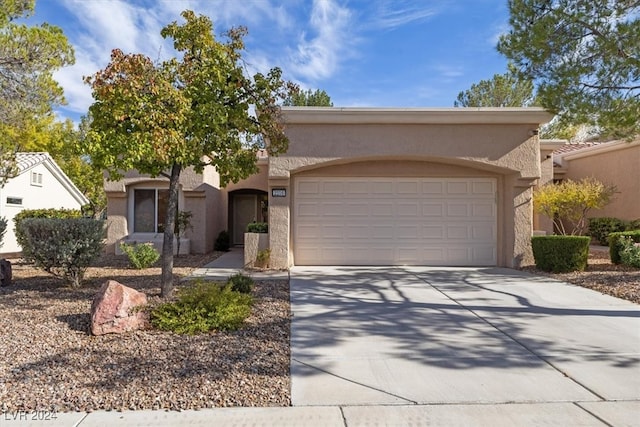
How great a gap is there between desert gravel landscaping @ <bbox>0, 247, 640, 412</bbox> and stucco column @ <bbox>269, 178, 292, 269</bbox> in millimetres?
3780

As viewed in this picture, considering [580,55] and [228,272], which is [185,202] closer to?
[228,272]

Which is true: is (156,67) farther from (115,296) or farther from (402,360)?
(402,360)

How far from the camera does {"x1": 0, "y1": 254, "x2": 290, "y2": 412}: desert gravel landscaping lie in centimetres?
384

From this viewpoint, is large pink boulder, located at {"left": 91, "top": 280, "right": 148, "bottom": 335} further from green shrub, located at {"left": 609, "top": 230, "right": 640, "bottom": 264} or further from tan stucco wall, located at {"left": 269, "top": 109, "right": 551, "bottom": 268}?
green shrub, located at {"left": 609, "top": 230, "right": 640, "bottom": 264}

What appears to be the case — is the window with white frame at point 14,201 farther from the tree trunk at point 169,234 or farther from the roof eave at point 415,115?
the tree trunk at point 169,234

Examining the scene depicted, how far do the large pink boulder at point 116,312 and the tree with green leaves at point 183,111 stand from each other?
1525 millimetres

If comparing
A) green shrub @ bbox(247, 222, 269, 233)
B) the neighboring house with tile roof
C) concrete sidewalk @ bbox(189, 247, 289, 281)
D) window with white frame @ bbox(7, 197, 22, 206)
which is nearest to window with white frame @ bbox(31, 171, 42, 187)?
window with white frame @ bbox(7, 197, 22, 206)

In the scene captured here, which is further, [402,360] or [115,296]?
[115,296]

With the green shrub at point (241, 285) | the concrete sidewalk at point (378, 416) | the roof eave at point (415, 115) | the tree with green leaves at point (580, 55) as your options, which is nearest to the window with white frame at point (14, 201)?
the roof eave at point (415, 115)

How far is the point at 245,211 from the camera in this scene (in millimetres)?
19078

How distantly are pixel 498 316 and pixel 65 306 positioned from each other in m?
6.92

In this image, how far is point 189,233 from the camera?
591 inches

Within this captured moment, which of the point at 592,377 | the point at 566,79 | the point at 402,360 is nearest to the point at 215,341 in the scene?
the point at 402,360

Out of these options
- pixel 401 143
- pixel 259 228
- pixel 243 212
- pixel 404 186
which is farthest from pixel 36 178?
pixel 401 143
